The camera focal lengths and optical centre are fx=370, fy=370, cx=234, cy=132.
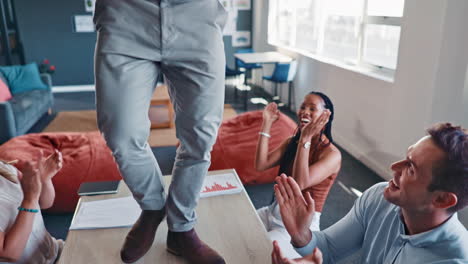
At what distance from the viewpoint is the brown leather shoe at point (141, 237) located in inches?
53.6

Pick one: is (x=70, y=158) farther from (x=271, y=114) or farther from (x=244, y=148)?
(x=271, y=114)

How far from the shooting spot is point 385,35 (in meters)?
3.88

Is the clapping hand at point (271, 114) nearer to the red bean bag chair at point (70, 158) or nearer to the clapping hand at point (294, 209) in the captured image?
the clapping hand at point (294, 209)

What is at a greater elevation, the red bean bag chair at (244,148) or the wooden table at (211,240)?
the wooden table at (211,240)

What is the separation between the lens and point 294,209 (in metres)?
1.26

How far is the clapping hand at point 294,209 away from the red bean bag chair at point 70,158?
1.81 metres

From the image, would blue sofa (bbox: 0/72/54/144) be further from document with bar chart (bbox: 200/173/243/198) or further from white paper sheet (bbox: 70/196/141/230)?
document with bar chart (bbox: 200/173/243/198)

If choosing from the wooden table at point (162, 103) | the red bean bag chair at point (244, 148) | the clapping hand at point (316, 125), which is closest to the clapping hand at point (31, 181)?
the clapping hand at point (316, 125)

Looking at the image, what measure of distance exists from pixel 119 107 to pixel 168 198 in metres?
0.39

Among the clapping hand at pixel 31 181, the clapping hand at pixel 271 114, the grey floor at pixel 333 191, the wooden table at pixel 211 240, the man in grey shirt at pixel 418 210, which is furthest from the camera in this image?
the grey floor at pixel 333 191

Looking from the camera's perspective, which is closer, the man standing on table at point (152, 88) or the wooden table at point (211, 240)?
the man standing on table at point (152, 88)

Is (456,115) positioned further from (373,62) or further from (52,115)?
(52,115)

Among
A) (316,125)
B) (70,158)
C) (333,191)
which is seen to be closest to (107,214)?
(316,125)

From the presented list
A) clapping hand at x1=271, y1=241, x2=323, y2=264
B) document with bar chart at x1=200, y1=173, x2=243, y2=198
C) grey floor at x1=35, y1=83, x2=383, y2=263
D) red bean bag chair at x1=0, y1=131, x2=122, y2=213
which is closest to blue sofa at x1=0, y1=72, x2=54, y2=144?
grey floor at x1=35, y1=83, x2=383, y2=263
